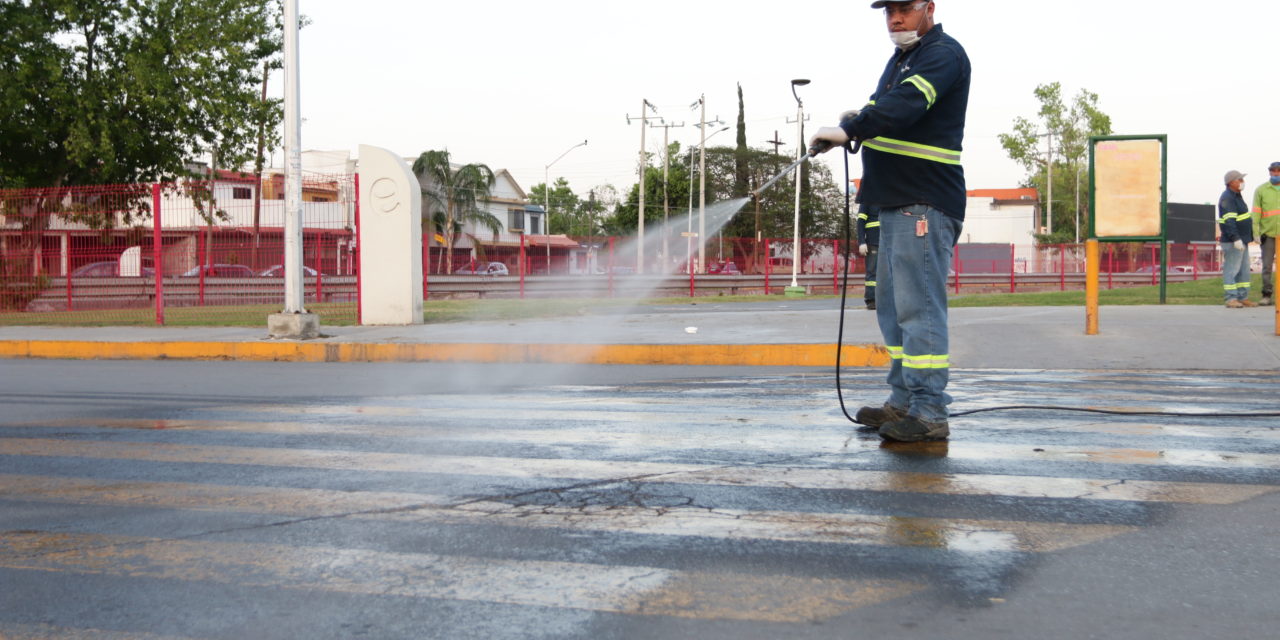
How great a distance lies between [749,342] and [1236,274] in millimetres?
7108

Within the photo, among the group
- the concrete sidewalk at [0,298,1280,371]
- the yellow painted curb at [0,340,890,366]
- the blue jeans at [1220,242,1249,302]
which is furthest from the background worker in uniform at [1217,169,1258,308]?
the yellow painted curb at [0,340,890,366]

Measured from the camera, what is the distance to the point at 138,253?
17031 mm

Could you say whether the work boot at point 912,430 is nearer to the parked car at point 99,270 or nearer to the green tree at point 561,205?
the parked car at point 99,270

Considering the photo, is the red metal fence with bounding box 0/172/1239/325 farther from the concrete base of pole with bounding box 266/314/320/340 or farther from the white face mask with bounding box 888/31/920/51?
the white face mask with bounding box 888/31/920/51

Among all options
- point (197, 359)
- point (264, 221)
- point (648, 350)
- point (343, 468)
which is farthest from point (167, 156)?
point (343, 468)

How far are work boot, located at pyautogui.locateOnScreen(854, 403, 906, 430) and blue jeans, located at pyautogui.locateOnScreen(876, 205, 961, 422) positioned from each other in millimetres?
166

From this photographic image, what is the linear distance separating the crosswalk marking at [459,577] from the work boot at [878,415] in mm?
2457

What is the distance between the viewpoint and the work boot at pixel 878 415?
5.25m

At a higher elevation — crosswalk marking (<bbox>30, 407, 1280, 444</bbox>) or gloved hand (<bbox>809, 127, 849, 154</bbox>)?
gloved hand (<bbox>809, 127, 849, 154</bbox>)

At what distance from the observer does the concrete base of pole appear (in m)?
12.1

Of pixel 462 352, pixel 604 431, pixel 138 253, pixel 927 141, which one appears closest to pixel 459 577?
pixel 604 431

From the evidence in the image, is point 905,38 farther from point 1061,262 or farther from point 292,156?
point 1061,262

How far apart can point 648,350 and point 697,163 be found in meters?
61.8

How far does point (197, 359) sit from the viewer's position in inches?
465
